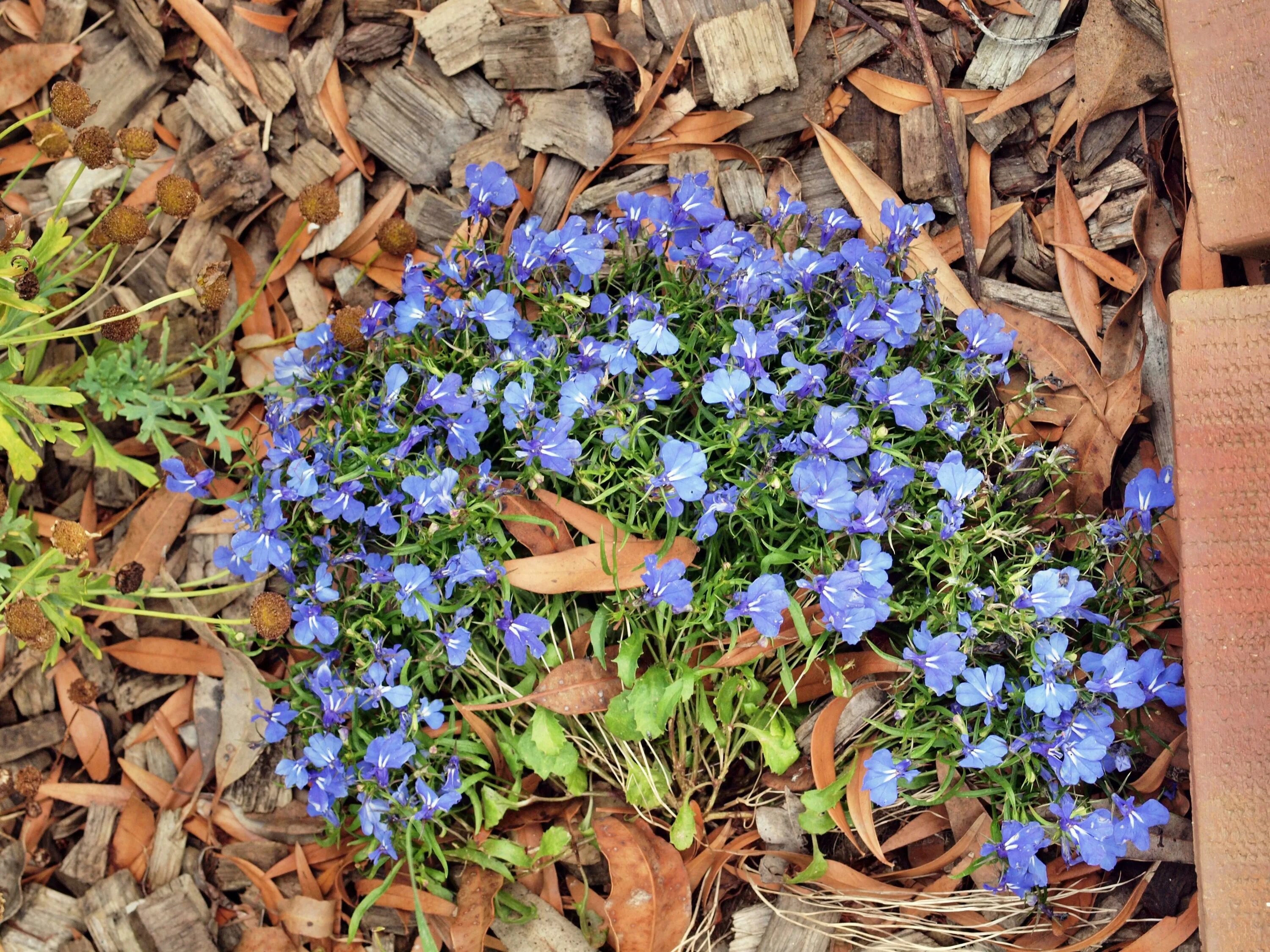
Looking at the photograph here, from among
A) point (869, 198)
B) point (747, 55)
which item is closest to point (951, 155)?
point (869, 198)

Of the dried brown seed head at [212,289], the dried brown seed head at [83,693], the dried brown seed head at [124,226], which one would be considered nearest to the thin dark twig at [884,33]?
the dried brown seed head at [212,289]

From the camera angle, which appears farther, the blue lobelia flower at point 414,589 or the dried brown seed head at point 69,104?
the dried brown seed head at point 69,104

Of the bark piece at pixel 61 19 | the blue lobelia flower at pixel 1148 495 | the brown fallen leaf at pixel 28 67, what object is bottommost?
the blue lobelia flower at pixel 1148 495

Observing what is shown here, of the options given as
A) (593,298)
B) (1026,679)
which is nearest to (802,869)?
(1026,679)

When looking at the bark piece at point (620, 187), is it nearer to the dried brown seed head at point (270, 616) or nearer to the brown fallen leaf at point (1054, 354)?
the brown fallen leaf at point (1054, 354)

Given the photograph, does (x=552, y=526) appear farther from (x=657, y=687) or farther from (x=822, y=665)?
(x=822, y=665)

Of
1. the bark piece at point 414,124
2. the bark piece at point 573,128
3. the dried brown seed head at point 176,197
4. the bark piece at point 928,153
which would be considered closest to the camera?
the dried brown seed head at point 176,197
